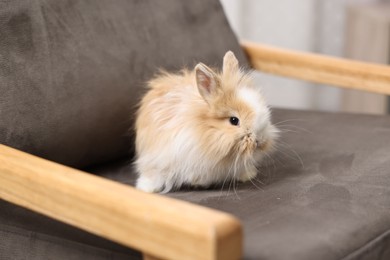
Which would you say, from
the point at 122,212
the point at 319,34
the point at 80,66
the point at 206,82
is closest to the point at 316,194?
the point at 206,82

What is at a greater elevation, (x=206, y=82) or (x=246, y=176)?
(x=206, y=82)

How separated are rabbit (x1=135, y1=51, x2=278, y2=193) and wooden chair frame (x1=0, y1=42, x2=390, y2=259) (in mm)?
244

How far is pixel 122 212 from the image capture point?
88 centimetres

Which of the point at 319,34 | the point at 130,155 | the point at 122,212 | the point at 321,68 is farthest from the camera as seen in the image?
the point at 319,34

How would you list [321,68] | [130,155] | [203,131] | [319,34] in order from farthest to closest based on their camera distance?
[319,34] < [321,68] < [130,155] < [203,131]

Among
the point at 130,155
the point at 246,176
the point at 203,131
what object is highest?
the point at 203,131

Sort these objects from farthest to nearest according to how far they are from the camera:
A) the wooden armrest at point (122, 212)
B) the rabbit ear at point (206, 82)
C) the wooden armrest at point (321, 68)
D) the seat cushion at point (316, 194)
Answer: the wooden armrest at point (321, 68)
the rabbit ear at point (206, 82)
the seat cushion at point (316, 194)
the wooden armrest at point (122, 212)

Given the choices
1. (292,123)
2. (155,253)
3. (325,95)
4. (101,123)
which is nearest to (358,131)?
(292,123)

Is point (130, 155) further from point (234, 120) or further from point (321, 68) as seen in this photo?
point (321, 68)

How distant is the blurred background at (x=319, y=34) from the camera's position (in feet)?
7.39

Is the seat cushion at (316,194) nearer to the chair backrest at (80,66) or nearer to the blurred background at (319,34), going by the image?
the chair backrest at (80,66)

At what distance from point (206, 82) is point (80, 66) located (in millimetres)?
315

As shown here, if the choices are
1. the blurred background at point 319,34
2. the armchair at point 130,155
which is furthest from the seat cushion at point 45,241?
the blurred background at point 319,34

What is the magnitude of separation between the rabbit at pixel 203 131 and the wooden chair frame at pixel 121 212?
0.24m
